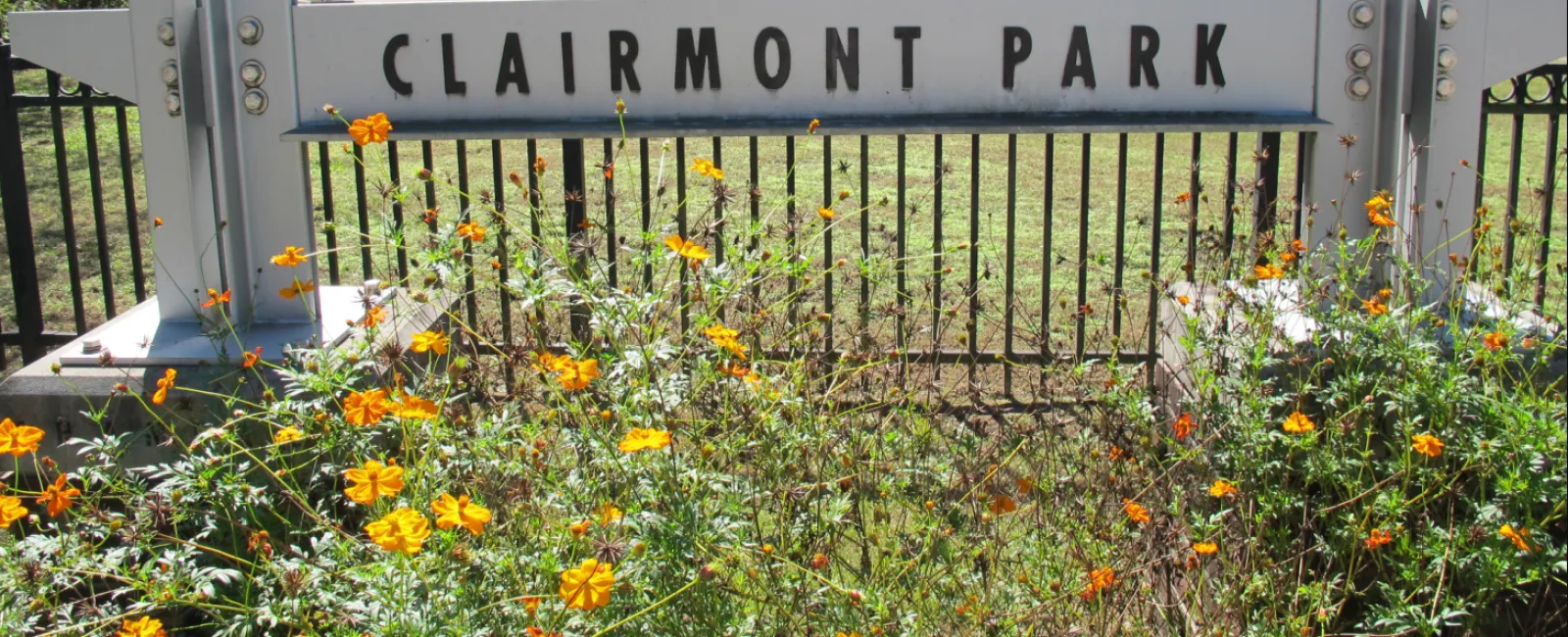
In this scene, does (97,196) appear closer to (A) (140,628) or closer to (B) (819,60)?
(B) (819,60)

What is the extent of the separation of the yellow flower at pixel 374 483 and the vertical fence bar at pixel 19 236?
4182mm

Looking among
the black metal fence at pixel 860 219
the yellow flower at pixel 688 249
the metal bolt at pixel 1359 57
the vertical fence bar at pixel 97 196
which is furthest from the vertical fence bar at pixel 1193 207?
the vertical fence bar at pixel 97 196

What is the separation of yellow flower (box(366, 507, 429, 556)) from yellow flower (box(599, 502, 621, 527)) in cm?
26

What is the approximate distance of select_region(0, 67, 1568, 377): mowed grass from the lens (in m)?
4.83

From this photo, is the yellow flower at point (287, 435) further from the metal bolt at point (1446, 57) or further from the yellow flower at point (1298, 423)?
the metal bolt at point (1446, 57)

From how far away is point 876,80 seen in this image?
11.1ft

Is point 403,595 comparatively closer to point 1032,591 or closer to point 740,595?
point 740,595

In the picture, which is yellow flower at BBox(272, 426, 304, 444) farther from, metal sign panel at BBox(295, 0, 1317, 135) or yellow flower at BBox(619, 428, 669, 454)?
metal sign panel at BBox(295, 0, 1317, 135)

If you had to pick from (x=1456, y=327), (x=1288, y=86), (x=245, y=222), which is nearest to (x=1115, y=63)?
(x=1288, y=86)

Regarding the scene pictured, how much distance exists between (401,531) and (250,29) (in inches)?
73.7

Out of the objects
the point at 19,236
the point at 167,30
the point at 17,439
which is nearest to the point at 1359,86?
the point at 167,30

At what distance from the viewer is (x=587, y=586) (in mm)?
1846

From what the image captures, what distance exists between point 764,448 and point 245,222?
1648mm

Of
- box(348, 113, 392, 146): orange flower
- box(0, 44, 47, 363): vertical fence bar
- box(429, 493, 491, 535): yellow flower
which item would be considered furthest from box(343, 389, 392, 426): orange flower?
box(0, 44, 47, 363): vertical fence bar
